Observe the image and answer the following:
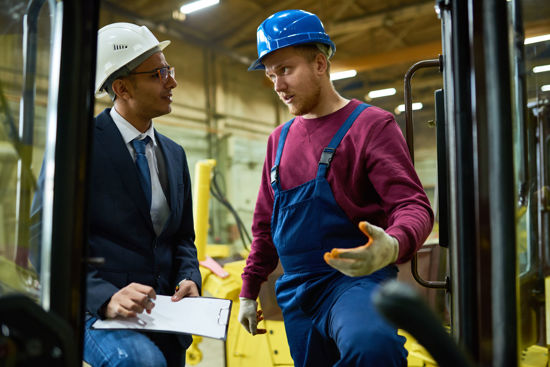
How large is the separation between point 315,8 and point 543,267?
814cm

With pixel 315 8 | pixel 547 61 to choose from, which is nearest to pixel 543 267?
pixel 547 61

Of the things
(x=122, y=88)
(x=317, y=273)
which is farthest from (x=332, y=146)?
(x=122, y=88)

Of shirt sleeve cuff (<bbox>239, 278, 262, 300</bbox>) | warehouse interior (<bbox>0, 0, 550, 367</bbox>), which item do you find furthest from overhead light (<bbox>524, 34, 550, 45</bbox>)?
warehouse interior (<bbox>0, 0, 550, 367</bbox>)

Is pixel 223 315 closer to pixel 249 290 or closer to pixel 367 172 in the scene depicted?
pixel 249 290

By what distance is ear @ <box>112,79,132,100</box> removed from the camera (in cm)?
199

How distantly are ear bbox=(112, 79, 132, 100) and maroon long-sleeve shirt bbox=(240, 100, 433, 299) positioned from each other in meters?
0.69

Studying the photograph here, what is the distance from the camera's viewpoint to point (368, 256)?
3.90ft

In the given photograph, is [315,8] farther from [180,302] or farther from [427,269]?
[180,302]

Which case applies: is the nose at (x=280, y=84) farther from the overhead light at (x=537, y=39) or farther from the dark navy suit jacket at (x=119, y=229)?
the overhead light at (x=537, y=39)

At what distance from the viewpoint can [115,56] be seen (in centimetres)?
201

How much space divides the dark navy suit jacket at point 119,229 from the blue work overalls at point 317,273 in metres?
0.43

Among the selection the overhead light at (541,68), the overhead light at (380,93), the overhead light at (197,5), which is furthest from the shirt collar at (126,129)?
the overhead light at (380,93)

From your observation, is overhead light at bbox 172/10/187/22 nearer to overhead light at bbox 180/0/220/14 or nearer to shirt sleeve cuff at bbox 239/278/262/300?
overhead light at bbox 180/0/220/14

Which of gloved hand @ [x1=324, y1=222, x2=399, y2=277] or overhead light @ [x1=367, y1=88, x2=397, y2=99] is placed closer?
gloved hand @ [x1=324, y1=222, x2=399, y2=277]
